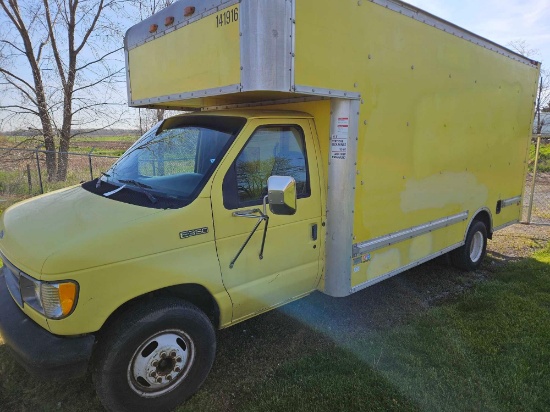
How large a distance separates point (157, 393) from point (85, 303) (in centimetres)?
90

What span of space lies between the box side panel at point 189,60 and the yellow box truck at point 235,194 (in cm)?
2

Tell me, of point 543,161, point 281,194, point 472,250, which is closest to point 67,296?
point 281,194

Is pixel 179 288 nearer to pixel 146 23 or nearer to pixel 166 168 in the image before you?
pixel 166 168

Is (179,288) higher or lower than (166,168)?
lower

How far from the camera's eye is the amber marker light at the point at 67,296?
231 centimetres

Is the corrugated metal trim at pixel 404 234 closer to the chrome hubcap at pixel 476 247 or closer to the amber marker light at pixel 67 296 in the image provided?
the chrome hubcap at pixel 476 247

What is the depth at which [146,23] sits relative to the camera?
3889 millimetres

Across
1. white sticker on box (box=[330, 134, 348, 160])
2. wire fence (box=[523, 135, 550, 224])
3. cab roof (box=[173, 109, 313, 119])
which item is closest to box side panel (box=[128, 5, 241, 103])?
cab roof (box=[173, 109, 313, 119])

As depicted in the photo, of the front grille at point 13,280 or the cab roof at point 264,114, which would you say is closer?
the front grille at point 13,280

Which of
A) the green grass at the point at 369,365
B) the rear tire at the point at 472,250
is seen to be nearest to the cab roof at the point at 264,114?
the green grass at the point at 369,365

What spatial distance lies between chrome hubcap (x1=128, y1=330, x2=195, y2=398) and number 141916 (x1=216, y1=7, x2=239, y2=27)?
231 centimetres

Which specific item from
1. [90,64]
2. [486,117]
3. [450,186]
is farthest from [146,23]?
[90,64]

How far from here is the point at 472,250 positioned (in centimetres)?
580

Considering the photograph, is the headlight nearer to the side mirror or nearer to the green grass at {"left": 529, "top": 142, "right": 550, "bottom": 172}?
the side mirror
